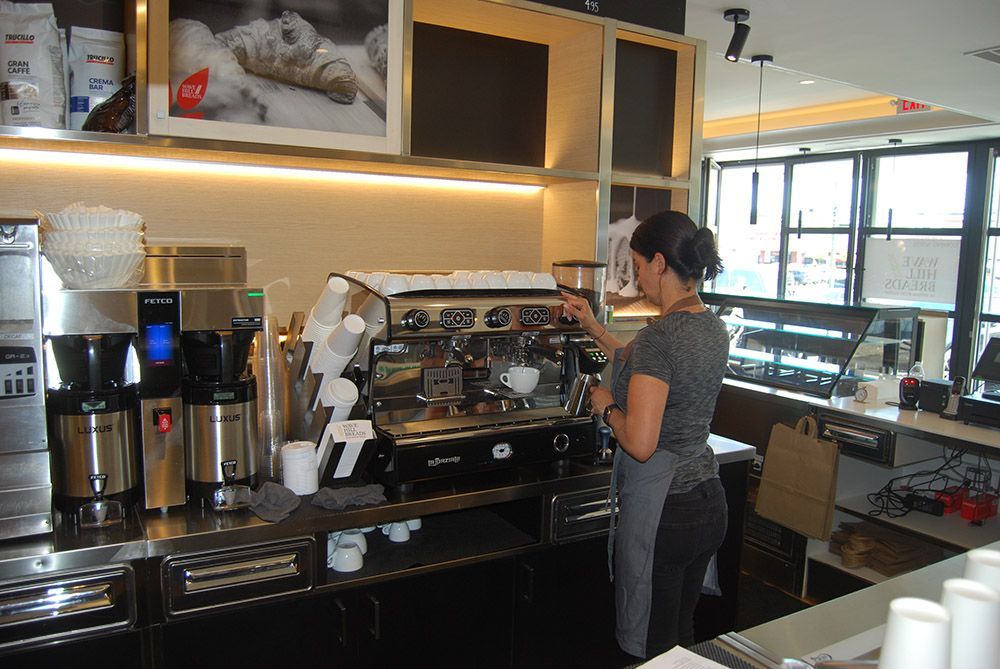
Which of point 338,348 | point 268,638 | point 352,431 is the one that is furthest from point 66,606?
point 338,348

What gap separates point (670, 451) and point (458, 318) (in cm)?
66

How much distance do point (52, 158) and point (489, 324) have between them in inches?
52.4

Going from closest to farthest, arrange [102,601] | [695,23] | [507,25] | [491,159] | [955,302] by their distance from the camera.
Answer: [102,601], [507,25], [491,159], [695,23], [955,302]

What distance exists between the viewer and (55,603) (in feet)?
5.22

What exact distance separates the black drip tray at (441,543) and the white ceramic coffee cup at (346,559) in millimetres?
13

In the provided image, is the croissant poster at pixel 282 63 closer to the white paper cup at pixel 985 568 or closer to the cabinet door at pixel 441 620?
the cabinet door at pixel 441 620

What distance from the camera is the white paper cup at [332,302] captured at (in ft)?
6.81

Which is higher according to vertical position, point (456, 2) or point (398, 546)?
point (456, 2)

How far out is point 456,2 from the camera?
2426mm

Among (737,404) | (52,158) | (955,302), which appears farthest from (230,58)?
(955,302)

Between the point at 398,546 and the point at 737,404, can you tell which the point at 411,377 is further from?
the point at 737,404

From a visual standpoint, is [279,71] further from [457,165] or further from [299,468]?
[299,468]

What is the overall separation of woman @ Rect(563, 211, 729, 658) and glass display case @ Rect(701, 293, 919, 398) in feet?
6.49

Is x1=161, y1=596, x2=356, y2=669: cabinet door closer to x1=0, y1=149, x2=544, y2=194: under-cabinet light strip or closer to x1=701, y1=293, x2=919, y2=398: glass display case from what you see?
x1=0, y1=149, x2=544, y2=194: under-cabinet light strip
